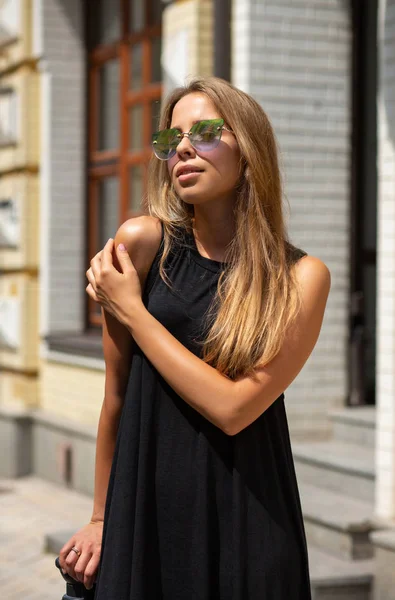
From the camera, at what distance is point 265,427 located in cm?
236

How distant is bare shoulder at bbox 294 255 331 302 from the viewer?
2.34 meters

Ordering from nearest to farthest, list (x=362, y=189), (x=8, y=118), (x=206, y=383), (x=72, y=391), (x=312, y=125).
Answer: (x=206, y=383) < (x=312, y=125) < (x=362, y=189) < (x=72, y=391) < (x=8, y=118)

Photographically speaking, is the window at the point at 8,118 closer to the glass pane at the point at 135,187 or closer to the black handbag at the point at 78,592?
the glass pane at the point at 135,187

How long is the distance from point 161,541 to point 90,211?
7291 millimetres

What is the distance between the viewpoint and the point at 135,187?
8.78m

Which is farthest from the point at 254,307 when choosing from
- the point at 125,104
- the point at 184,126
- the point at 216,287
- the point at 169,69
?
the point at 125,104

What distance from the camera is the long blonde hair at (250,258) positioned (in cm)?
229

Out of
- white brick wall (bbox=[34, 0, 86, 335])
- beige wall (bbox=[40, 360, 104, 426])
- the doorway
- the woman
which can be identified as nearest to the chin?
the woman

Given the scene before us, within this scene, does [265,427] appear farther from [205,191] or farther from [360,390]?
[360,390]

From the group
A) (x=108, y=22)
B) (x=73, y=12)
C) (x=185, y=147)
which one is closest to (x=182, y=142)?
(x=185, y=147)

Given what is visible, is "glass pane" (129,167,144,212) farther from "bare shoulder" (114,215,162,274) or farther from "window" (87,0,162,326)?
"bare shoulder" (114,215,162,274)

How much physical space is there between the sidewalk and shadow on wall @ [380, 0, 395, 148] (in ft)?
9.32

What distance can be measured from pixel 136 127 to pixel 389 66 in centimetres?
360

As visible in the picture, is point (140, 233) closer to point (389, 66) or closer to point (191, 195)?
point (191, 195)
